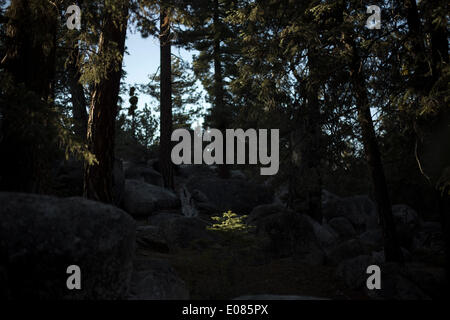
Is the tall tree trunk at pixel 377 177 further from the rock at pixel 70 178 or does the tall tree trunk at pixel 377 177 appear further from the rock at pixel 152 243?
the rock at pixel 70 178

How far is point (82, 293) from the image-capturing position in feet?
13.5

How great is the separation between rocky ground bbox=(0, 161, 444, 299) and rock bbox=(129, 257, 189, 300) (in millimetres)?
15

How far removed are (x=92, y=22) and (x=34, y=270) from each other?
469 cm

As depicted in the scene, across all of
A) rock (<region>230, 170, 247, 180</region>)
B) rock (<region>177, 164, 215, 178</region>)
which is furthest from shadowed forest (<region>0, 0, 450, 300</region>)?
rock (<region>230, 170, 247, 180</region>)

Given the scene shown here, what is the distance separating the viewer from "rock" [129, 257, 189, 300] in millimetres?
4871

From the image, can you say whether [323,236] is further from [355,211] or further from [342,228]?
[355,211]

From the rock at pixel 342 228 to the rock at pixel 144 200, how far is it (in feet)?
25.8

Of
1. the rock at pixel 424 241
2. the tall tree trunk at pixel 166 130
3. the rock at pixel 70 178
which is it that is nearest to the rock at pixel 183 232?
the rock at pixel 70 178

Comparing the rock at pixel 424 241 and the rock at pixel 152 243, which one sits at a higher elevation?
the rock at pixel 152 243

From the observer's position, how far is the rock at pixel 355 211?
62.9 ft

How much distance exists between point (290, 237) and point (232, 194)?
758cm

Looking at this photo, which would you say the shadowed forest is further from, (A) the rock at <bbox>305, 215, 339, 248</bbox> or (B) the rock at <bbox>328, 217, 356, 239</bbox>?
(B) the rock at <bbox>328, 217, 356, 239</bbox>
